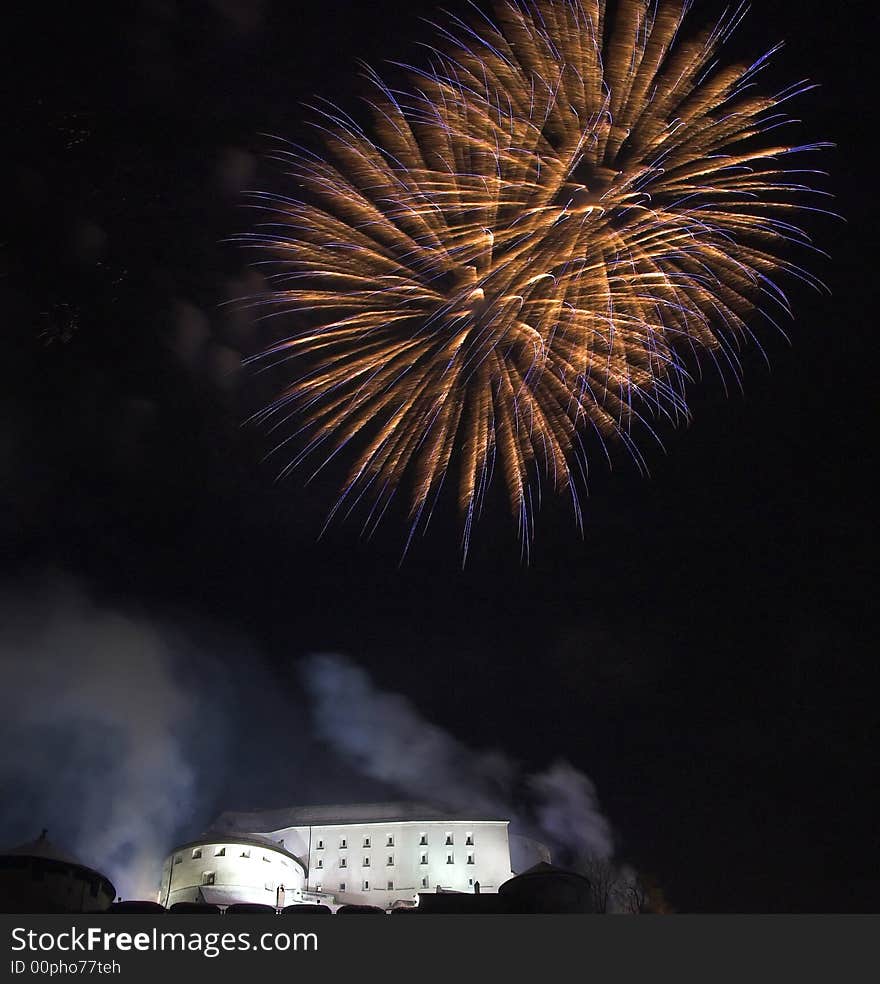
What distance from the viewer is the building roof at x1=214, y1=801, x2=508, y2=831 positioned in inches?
2992

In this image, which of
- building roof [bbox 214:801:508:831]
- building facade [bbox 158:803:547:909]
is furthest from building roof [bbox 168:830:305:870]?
building roof [bbox 214:801:508:831]

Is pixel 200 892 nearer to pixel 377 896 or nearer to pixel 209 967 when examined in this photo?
pixel 377 896

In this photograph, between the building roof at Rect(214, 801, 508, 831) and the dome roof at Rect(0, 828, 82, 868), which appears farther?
the building roof at Rect(214, 801, 508, 831)

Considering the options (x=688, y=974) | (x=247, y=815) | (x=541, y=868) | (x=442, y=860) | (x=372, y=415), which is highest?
(x=247, y=815)

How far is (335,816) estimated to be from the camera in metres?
77.8

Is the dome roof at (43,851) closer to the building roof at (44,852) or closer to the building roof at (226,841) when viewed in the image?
the building roof at (44,852)

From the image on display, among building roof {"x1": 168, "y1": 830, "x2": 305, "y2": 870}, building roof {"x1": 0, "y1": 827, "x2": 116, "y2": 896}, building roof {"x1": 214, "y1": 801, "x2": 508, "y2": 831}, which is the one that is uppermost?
building roof {"x1": 214, "y1": 801, "x2": 508, "y2": 831}

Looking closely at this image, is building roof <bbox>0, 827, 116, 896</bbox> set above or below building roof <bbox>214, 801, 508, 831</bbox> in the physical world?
below

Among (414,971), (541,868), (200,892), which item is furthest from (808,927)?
(200,892)

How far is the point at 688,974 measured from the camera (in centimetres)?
2056

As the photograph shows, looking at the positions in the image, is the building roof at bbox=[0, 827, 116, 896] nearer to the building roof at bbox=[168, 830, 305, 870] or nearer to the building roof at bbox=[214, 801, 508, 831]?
the building roof at bbox=[168, 830, 305, 870]

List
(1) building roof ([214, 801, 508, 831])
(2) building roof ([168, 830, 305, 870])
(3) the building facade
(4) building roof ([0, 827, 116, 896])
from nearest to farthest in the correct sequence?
(4) building roof ([0, 827, 116, 896]) → (2) building roof ([168, 830, 305, 870]) → (3) the building facade → (1) building roof ([214, 801, 508, 831])

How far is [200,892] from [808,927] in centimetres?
4895

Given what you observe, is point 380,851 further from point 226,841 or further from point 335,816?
point 226,841
